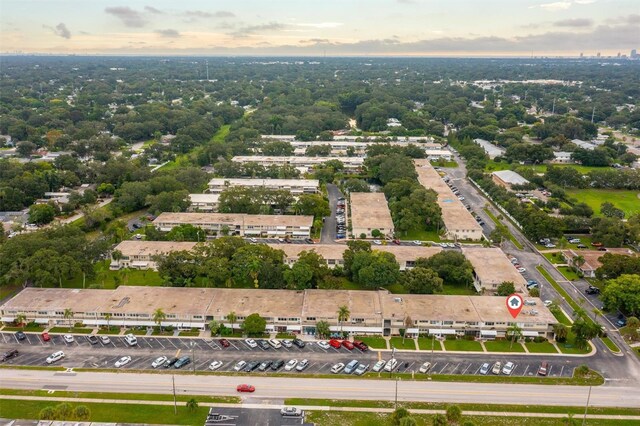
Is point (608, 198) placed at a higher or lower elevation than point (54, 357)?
higher

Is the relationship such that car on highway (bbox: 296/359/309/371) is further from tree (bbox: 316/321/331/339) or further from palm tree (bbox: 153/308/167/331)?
palm tree (bbox: 153/308/167/331)

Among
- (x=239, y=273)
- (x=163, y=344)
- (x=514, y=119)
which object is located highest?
(x=514, y=119)

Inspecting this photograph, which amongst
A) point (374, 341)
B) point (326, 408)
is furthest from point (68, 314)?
point (374, 341)

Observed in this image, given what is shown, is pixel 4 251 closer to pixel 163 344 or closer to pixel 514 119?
pixel 163 344

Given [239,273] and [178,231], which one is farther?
[178,231]

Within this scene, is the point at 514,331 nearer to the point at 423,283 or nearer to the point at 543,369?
the point at 543,369

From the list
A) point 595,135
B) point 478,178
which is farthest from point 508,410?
point 595,135
